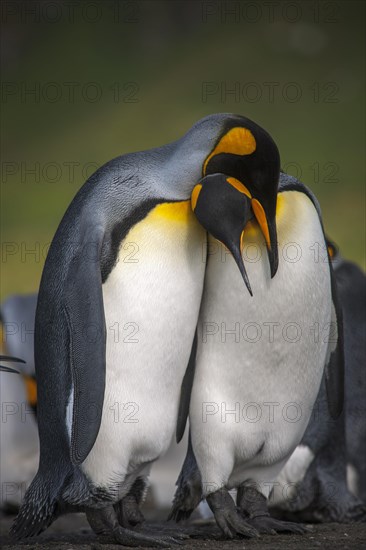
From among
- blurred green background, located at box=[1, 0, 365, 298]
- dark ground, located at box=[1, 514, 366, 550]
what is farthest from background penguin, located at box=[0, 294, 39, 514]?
blurred green background, located at box=[1, 0, 365, 298]

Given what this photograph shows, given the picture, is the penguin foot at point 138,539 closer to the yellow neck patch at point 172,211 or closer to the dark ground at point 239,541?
the dark ground at point 239,541

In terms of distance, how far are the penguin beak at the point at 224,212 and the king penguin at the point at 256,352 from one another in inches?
1.0

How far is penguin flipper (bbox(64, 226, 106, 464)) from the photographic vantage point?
5.57 ft

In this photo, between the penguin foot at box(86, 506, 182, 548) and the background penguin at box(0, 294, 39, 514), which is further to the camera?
the background penguin at box(0, 294, 39, 514)

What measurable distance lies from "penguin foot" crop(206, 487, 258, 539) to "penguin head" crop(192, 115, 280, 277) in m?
0.46

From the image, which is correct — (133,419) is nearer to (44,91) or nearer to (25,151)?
(25,151)

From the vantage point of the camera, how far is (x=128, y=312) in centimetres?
180

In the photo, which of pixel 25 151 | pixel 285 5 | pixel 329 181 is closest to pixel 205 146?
pixel 329 181

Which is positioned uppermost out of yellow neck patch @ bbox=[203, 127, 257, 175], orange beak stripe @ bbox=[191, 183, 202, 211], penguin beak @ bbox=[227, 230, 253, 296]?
yellow neck patch @ bbox=[203, 127, 257, 175]

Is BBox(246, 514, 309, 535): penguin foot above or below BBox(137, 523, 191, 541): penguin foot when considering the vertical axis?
above

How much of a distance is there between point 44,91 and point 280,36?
2305mm

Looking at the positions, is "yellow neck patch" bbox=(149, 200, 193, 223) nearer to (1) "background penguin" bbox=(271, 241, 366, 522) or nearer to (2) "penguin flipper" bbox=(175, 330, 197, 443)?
(2) "penguin flipper" bbox=(175, 330, 197, 443)

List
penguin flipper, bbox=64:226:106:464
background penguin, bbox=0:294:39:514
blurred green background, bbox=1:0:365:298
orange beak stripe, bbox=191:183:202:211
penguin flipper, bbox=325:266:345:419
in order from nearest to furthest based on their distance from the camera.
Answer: penguin flipper, bbox=64:226:106:464 < orange beak stripe, bbox=191:183:202:211 < penguin flipper, bbox=325:266:345:419 < background penguin, bbox=0:294:39:514 < blurred green background, bbox=1:0:365:298

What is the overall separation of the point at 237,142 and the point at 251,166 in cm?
5
